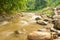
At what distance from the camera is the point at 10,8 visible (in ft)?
49.9

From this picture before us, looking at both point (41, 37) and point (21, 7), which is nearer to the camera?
point (41, 37)

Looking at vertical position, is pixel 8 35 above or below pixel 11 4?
below

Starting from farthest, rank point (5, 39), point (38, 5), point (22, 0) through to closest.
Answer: point (38, 5) → point (22, 0) → point (5, 39)

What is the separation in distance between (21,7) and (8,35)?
645cm

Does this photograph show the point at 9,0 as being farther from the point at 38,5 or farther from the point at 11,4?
the point at 38,5

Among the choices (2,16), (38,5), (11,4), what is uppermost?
(11,4)

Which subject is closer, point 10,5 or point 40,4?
point 10,5

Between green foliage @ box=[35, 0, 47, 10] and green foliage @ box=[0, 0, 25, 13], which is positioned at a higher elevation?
green foliage @ box=[0, 0, 25, 13]

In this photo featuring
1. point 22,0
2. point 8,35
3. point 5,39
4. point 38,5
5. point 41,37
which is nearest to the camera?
point 41,37

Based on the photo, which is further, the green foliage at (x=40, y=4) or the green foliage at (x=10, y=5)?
the green foliage at (x=40, y=4)

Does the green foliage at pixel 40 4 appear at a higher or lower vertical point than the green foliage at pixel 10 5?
lower

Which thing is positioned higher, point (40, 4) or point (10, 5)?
point (10, 5)

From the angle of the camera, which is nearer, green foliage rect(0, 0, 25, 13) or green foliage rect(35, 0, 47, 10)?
→ green foliage rect(0, 0, 25, 13)

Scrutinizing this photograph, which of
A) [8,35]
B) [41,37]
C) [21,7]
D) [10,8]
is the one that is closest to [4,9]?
[10,8]
